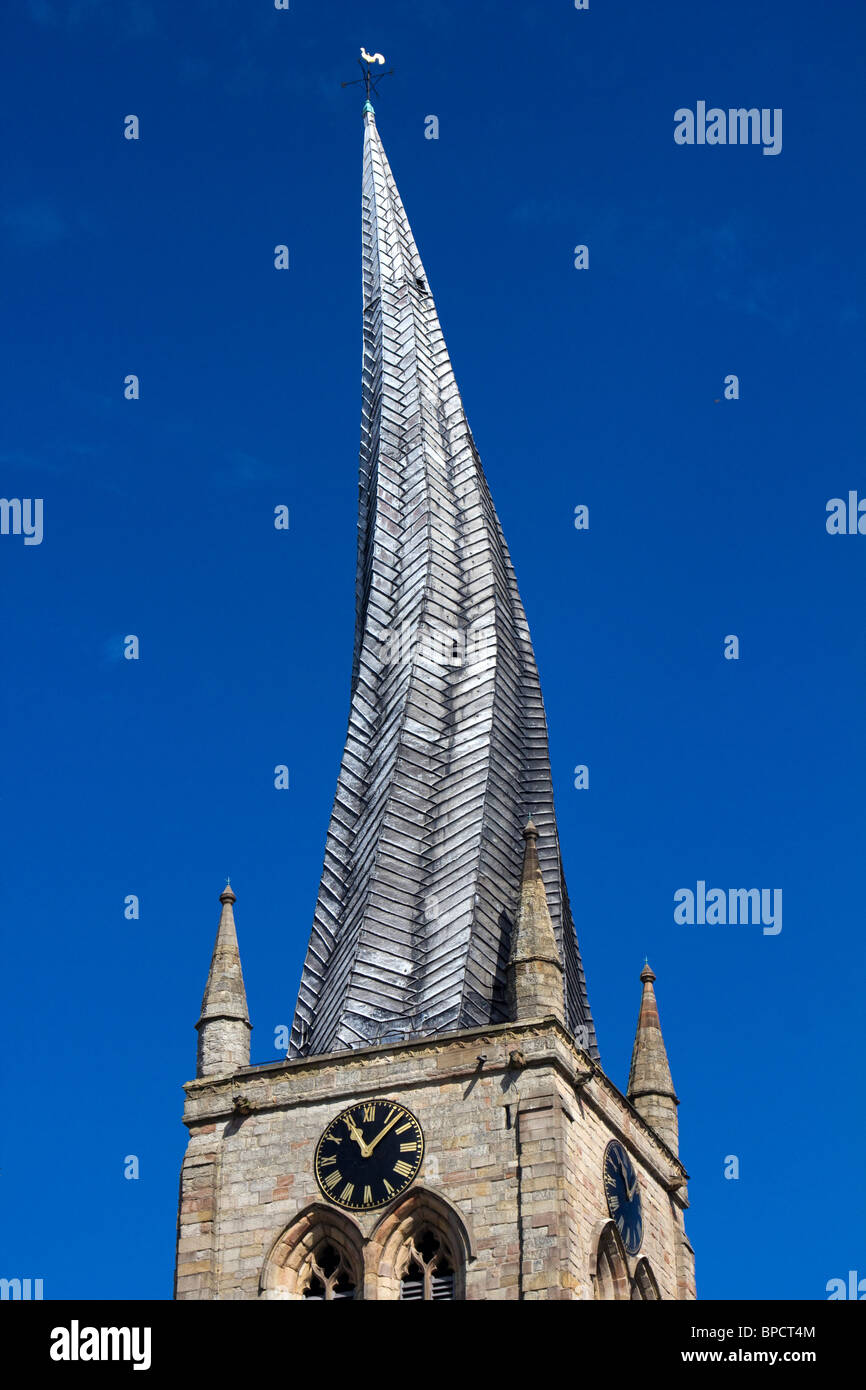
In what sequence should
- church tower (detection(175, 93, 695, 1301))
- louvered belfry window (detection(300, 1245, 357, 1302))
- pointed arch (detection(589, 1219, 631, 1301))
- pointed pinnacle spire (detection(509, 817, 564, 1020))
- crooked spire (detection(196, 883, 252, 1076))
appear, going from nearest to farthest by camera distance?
church tower (detection(175, 93, 695, 1301)) < louvered belfry window (detection(300, 1245, 357, 1302)) < pointed arch (detection(589, 1219, 631, 1301)) < pointed pinnacle spire (detection(509, 817, 564, 1020)) < crooked spire (detection(196, 883, 252, 1076))

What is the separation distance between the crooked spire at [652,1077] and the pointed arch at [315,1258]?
10322 millimetres

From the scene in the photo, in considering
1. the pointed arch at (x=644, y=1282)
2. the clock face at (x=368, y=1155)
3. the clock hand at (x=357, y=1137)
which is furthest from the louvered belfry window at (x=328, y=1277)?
the pointed arch at (x=644, y=1282)

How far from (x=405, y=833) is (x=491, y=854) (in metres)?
1.91

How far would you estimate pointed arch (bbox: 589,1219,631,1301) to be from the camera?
60.0 metres

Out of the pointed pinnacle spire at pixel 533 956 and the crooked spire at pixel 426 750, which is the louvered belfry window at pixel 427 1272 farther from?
the crooked spire at pixel 426 750

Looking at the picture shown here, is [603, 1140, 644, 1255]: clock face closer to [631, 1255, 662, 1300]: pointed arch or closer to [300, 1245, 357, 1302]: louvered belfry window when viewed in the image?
[631, 1255, 662, 1300]: pointed arch

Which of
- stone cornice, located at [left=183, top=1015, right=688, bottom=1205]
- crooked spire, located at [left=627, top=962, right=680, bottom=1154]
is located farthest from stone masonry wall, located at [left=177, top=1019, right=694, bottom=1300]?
crooked spire, located at [left=627, top=962, right=680, bottom=1154]

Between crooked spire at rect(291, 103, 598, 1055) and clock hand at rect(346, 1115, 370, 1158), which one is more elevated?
crooked spire at rect(291, 103, 598, 1055)

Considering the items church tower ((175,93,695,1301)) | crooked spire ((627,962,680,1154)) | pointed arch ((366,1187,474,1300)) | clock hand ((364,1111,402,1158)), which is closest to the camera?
pointed arch ((366,1187,474,1300))

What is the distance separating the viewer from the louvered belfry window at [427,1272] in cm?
5909

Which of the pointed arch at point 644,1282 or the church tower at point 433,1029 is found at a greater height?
the church tower at point 433,1029

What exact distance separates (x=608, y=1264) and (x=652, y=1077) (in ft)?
29.6

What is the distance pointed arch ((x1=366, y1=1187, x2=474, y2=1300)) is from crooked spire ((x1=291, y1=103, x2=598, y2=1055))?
181 inches

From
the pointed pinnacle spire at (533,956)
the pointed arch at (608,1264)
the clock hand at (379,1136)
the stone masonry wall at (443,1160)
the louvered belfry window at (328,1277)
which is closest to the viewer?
the stone masonry wall at (443,1160)
